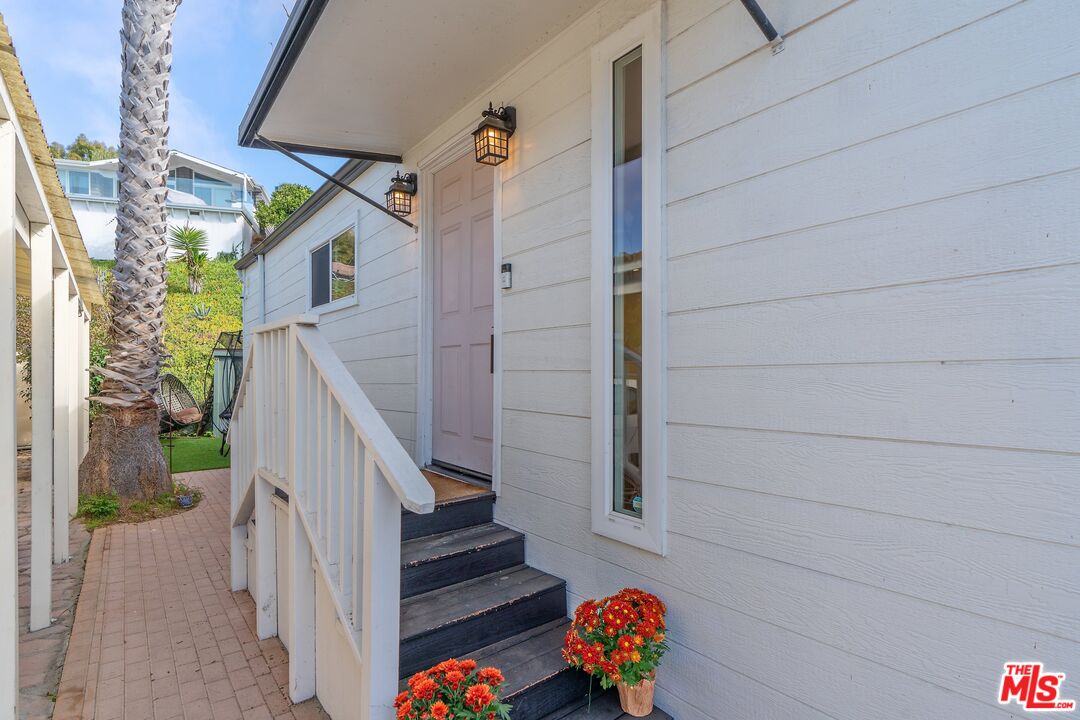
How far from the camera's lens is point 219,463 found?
702cm

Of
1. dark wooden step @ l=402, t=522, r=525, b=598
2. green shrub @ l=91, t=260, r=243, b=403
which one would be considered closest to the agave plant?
green shrub @ l=91, t=260, r=243, b=403

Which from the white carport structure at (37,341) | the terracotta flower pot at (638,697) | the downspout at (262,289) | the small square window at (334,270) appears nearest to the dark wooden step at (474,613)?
the terracotta flower pot at (638,697)

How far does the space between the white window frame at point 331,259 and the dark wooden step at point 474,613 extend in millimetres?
3018

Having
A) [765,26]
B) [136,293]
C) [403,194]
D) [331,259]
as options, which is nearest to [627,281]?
[765,26]

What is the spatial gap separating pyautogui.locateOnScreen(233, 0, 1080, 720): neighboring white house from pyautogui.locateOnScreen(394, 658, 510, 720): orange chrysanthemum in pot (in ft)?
0.74

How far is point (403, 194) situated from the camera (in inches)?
147

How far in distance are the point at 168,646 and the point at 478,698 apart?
2.07 meters

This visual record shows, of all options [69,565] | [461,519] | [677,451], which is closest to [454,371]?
[461,519]

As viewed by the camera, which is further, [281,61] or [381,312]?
[381,312]

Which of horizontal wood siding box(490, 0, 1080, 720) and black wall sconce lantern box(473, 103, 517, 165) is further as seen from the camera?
black wall sconce lantern box(473, 103, 517, 165)

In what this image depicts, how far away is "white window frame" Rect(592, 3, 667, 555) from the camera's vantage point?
1.95 meters

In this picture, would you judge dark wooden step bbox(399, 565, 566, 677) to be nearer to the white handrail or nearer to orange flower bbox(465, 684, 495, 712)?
orange flower bbox(465, 684, 495, 712)

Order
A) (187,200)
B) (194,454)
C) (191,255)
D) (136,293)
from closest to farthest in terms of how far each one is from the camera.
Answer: (136,293)
(194,454)
(191,255)
(187,200)

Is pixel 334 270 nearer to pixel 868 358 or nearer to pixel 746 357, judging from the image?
pixel 746 357
